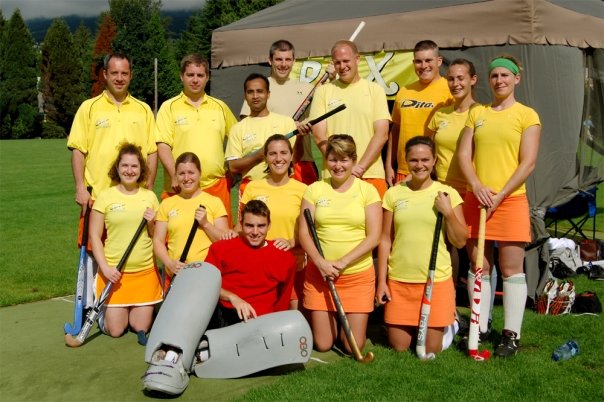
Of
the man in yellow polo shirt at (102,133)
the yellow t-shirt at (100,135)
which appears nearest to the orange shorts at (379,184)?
the man in yellow polo shirt at (102,133)

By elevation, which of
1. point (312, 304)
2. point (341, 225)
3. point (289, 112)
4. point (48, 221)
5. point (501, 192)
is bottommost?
point (48, 221)

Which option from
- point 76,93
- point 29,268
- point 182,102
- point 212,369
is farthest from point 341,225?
point 76,93

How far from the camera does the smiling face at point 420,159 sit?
3.82m

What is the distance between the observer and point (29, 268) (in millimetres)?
6504

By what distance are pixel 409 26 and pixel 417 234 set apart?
2.26 meters

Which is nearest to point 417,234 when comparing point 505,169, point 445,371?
point 505,169

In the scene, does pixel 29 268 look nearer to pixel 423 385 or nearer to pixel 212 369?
pixel 212 369

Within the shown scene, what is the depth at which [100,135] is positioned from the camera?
454cm

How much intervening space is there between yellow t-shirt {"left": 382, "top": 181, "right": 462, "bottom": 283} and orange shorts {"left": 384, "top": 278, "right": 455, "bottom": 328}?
0.14ft

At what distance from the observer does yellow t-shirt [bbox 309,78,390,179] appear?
4387mm

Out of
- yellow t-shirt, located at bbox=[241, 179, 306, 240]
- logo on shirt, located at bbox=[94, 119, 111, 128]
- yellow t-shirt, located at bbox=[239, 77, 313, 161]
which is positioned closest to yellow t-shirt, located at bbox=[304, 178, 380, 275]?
yellow t-shirt, located at bbox=[241, 179, 306, 240]

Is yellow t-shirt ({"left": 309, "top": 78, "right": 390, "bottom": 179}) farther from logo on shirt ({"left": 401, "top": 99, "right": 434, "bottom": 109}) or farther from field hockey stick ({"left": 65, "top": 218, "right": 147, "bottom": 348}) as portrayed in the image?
field hockey stick ({"left": 65, "top": 218, "right": 147, "bottom": 348})

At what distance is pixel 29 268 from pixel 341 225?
12.9ft

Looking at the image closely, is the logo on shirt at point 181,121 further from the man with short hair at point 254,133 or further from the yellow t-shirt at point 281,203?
the yellow t-shirt at point 281,203
